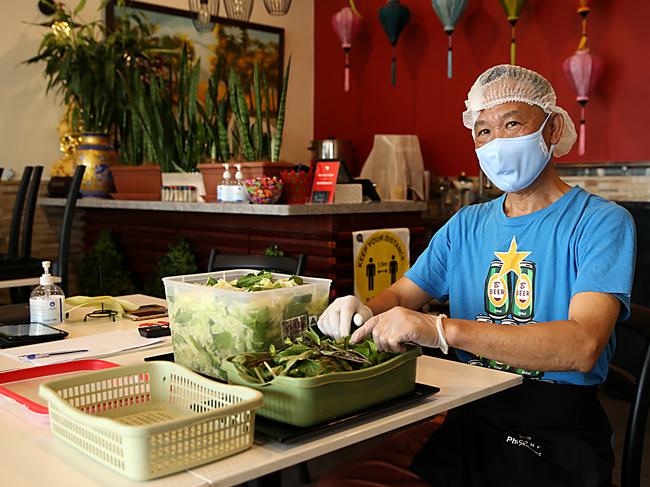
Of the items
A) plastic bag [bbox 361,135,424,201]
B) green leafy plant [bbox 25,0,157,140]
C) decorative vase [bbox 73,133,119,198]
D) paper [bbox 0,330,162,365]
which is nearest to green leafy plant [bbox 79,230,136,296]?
decorative vase [bbox 73,133,119,198]

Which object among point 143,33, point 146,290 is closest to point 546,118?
point 146,290

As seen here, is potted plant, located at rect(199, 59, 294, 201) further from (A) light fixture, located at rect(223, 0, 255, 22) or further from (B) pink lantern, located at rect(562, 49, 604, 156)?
(B) pink lantern, located at rect(562, 49, 604, 156)

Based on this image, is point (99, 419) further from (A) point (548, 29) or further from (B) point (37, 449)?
(A) point (548, 29)

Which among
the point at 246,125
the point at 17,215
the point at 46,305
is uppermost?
the point at 246,125

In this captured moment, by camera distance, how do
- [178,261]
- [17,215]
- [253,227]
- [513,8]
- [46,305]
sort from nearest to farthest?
[46,305], [253,227], [17,215], [178,261], [513,8]

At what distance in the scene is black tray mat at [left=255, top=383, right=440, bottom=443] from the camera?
3.59ft

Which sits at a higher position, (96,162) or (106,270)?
(96,162)

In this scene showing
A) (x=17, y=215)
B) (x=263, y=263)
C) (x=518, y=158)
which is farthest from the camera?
(x=17, y=215)

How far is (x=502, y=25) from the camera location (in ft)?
18.3

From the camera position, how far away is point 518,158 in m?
Answer: 1.79

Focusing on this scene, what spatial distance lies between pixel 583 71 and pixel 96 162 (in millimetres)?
3435

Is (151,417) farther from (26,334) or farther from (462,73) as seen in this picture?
(462,73)

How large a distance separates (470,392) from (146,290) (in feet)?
12.5

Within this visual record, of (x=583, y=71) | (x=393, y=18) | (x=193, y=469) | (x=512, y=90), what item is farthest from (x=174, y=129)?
(x=193, y=469)
